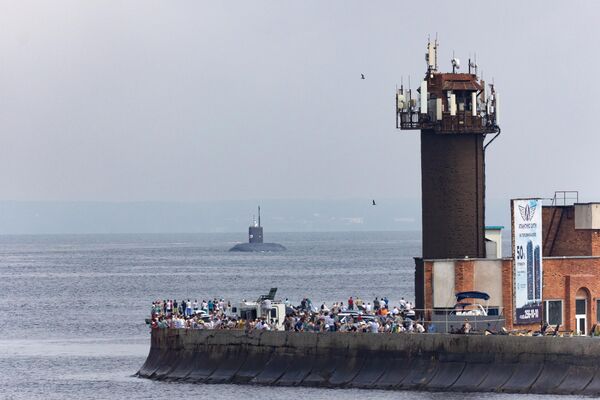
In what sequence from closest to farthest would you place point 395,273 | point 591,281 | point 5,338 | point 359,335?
point 359,335 < point 591,281 < point 5,338 < point 395,273

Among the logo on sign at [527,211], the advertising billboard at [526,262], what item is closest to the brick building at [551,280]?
the advertising billboard at [526,262]

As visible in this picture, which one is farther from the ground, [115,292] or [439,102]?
[439,102]

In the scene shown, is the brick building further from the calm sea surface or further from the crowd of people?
the calm sea surface

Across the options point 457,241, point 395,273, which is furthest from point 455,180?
point 395,273

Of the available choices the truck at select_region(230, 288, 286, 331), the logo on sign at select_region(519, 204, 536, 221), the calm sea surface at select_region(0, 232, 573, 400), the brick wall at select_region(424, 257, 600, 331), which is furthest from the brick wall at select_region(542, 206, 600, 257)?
the calm sea surface at select_region(0, 232, 573, 400)

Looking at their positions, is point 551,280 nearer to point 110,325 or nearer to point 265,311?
point 265,311

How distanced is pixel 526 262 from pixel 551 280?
64.4 inches

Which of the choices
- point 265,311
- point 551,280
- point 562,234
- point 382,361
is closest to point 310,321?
point 265,311

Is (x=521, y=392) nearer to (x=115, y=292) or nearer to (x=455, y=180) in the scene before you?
(x=455, y=180)

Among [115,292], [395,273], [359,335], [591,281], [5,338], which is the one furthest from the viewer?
[395,273]

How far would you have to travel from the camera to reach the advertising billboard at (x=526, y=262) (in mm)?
64188

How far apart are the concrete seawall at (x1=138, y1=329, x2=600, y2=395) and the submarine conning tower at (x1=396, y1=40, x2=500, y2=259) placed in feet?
27.0

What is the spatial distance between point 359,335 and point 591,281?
11.5 m

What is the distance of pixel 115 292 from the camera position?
6102 inches
